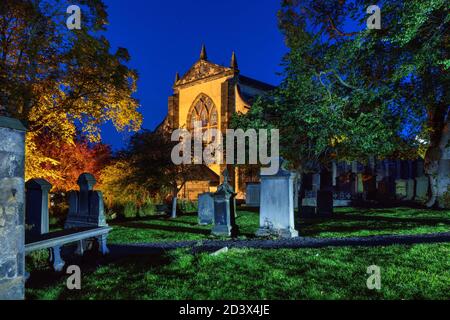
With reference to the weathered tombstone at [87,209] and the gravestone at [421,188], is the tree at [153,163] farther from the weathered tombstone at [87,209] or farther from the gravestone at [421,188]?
the gravestone at [421,188]

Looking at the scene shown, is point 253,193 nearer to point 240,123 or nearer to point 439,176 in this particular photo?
point 240,123

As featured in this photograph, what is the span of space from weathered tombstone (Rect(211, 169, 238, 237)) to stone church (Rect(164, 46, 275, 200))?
15503 mm

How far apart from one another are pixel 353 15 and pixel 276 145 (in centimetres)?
929

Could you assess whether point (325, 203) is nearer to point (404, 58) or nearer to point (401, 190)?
point (404, 58)

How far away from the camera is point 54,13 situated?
42.1 ft

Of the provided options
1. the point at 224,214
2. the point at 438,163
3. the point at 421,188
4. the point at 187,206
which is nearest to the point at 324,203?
the point at 224,214

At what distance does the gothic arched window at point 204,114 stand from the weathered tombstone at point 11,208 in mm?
28400

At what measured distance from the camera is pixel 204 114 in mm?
33188

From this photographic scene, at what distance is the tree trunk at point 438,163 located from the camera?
1806 centimetres

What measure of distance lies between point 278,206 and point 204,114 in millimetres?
23989

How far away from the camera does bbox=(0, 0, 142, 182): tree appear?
1173cm

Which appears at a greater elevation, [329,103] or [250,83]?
[250,83]

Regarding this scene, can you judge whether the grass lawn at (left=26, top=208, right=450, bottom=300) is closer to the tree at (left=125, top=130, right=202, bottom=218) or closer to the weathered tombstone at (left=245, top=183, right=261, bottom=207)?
the tree at (left=125, top=130, right=202, bottom=218)
